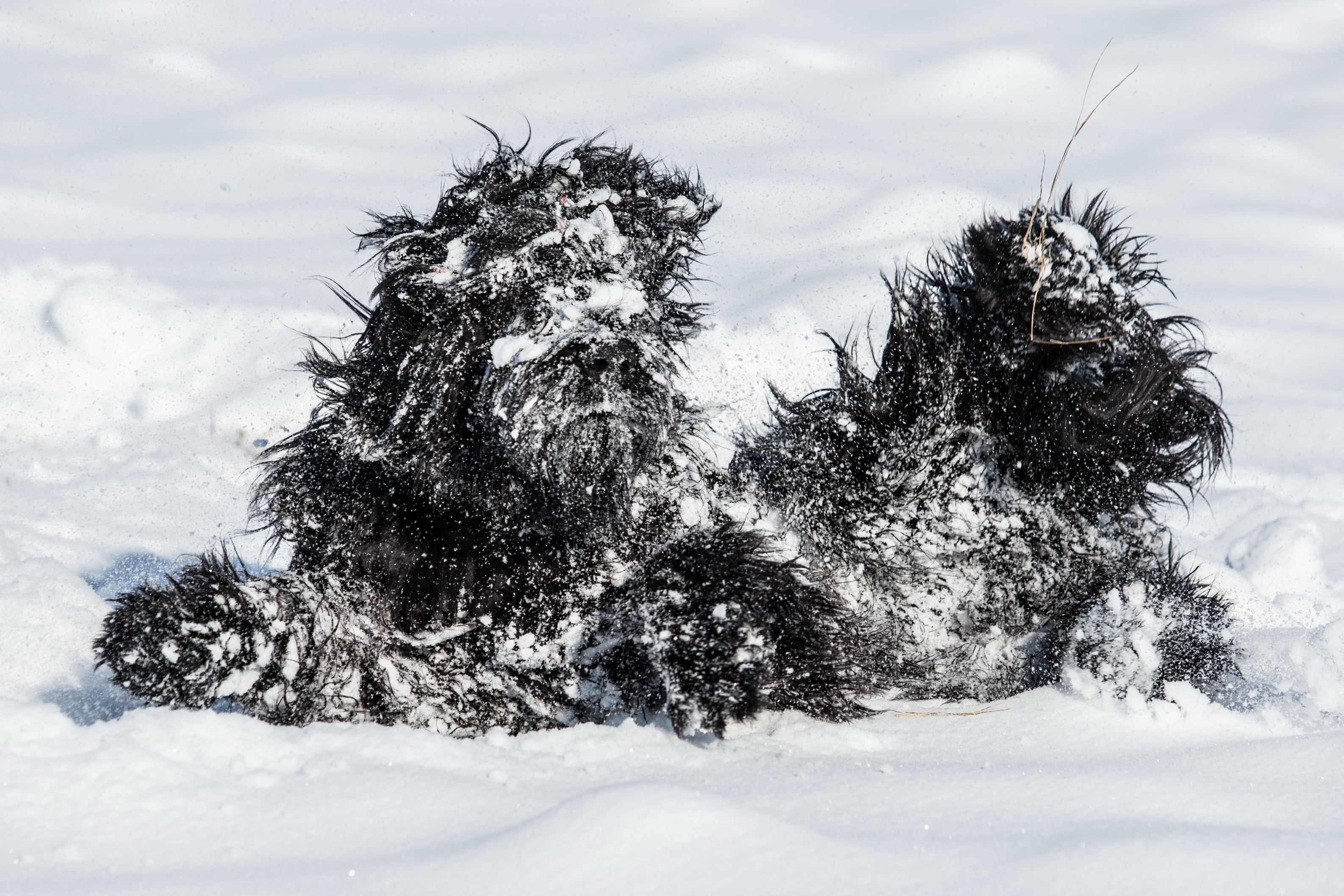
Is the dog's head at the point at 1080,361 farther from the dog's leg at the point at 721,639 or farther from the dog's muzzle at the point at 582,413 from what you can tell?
the dog's muzzle at the point at 582,413

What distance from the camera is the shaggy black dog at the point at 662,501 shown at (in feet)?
6.97

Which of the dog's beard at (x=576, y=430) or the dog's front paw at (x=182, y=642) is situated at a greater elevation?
the dog's beard at (x=576, y=430)

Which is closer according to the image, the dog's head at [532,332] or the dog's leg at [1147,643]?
the dog's head at [532,332]

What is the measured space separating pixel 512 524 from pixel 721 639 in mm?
577

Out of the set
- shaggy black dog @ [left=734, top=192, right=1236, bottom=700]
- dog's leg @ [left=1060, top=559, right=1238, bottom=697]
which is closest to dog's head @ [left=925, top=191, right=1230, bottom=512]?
shaggy black dog @ [left=734, top=192, right=1236, bottom=700]

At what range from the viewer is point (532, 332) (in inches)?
83.2

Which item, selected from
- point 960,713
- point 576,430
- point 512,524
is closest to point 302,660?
point 512,524

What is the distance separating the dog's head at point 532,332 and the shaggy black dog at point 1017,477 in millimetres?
662

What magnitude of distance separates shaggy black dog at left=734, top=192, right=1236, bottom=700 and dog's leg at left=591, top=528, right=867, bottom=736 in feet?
0.84

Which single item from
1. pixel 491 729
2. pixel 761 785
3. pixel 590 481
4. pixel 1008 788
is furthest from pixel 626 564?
pixel 1008 788

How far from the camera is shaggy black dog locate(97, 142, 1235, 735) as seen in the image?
212 centimetres

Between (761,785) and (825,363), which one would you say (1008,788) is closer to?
(761,785)

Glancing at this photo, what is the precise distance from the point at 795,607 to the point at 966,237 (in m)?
1.16

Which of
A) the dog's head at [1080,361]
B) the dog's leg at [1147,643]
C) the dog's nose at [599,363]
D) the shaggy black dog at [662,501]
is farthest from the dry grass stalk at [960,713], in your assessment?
the dog's nose at [599,363]
